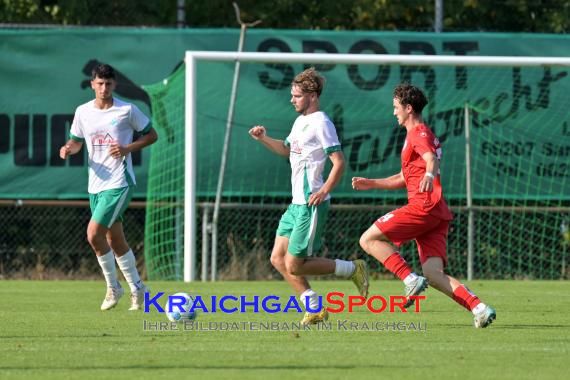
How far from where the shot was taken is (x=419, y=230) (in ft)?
28.3

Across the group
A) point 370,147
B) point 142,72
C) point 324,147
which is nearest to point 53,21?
point 142,72

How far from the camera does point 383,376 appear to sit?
6.22 metres

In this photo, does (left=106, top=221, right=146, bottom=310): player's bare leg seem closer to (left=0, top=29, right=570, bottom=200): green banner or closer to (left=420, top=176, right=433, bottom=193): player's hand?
(left=420, top=176, right=433, bottom=193): player's hand

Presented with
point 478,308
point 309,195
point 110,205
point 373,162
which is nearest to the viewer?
point 478,308

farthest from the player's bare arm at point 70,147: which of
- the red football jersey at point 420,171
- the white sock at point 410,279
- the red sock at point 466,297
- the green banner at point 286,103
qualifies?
the green banner at point 286,103

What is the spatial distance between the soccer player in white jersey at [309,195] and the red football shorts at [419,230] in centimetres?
46

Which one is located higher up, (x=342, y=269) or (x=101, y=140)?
(x=101, y=140)

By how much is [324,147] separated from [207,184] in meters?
7.01

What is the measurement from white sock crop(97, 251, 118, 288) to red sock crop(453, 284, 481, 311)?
10.5 feet

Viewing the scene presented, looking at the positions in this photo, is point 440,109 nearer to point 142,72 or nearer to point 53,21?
point 142,72

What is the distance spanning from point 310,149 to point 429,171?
3.52 ft

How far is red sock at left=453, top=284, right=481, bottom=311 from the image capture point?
27.4ft

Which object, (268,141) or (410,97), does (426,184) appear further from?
(268,141)

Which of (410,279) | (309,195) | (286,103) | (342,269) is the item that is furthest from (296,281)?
(286,103)
